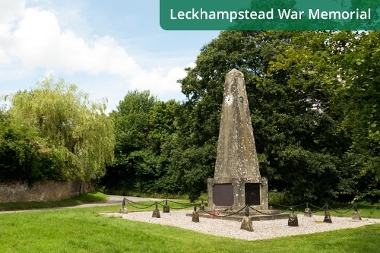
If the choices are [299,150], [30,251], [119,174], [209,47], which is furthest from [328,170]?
[119,174]

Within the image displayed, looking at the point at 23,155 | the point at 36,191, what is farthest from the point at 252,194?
the point at 36,191

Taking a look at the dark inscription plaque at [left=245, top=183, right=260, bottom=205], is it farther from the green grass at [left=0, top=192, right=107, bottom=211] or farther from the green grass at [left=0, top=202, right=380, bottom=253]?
the green grass at [left=0, top=192, right=107, bottom=211]

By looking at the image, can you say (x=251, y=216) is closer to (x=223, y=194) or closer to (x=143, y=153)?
(x=223, y=194)

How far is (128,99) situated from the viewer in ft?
210

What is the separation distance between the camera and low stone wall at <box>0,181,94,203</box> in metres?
25.9

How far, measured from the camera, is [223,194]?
20.0 metres

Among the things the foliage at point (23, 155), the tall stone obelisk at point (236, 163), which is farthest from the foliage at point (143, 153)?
the tall stone obelisk at point (236, 163)

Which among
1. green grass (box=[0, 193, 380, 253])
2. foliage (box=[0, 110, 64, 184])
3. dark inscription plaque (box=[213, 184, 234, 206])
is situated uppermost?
foliage (box=[0, 110, 64, 184])

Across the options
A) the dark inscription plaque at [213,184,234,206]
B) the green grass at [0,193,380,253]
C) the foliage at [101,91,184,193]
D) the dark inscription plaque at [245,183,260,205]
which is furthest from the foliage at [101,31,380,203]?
the foliage at [101,91,184,193]

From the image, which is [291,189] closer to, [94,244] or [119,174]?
[94,244]

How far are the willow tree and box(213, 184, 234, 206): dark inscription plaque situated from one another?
529 inches

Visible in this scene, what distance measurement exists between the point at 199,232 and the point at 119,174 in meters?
38.5

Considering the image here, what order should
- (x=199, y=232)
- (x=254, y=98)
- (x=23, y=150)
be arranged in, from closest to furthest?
(x=199, y=232)
(x=23, y=150)
(x=254, y=98)

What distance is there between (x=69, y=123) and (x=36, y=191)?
6313 mm
